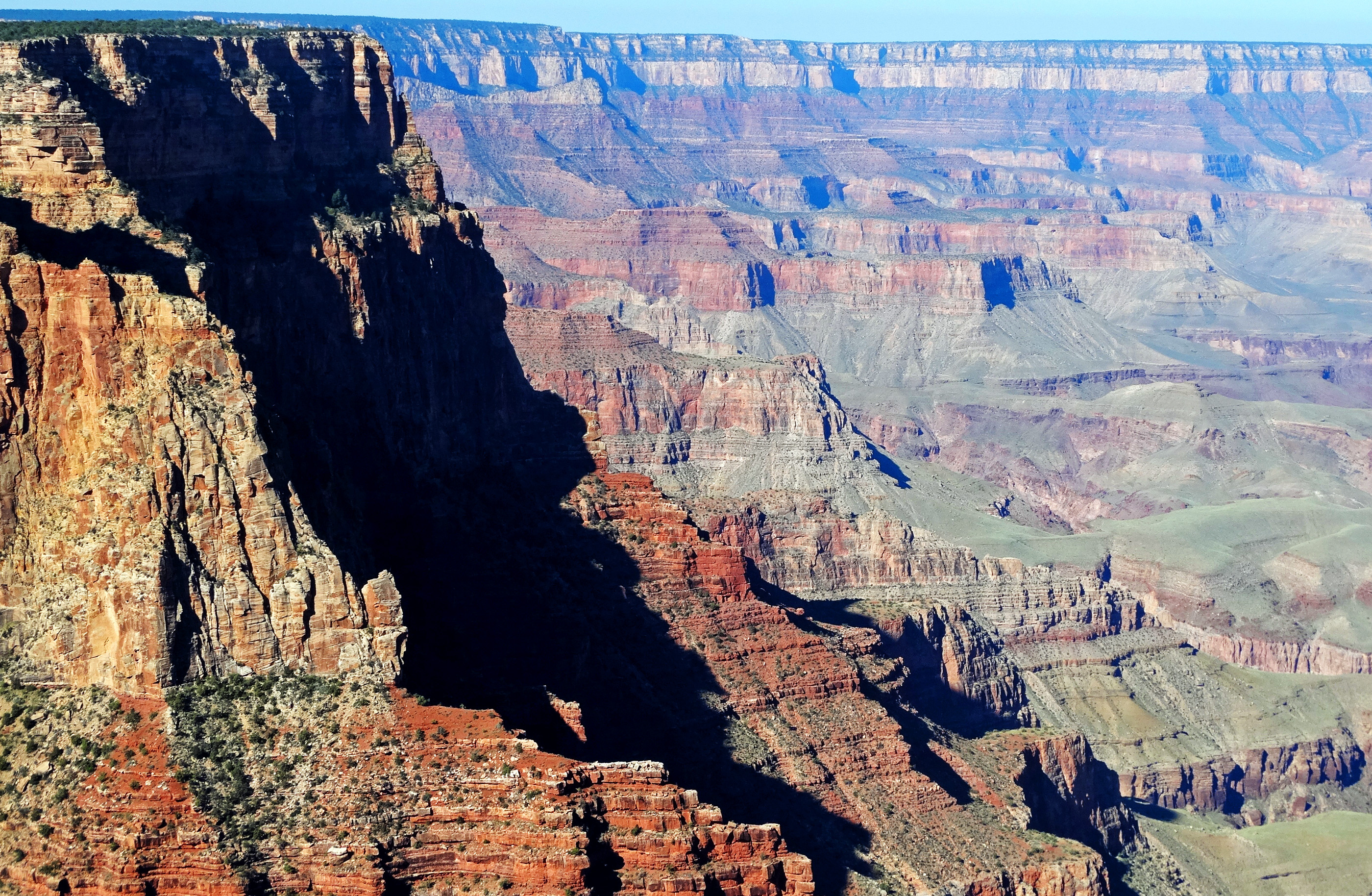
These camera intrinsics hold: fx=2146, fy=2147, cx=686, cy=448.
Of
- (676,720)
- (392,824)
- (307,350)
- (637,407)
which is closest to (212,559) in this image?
(392,824)

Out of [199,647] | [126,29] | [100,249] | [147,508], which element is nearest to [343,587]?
[199,647]

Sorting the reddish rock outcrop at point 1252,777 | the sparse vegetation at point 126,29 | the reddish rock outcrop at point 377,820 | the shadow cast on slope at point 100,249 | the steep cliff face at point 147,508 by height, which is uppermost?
the sparse vegetation at point 126,29

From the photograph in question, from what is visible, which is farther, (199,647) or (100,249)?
(100,249)

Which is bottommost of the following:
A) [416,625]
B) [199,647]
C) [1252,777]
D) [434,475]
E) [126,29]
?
[1252,777]

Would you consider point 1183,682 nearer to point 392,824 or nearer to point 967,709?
Answer: point 967,709

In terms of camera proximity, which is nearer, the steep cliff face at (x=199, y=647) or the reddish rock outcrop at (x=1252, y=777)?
the steep cliff face at (x=199, y=647)

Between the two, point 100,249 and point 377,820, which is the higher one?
point 100,249

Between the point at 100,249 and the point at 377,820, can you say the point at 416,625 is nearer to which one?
the point at 100,249

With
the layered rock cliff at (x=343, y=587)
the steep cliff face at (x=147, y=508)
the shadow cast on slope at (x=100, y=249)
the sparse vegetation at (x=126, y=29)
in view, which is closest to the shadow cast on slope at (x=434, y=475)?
the layered rock cliff at (x=343, y=587)

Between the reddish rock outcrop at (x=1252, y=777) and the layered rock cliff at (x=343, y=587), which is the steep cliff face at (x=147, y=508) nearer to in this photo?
the layered rock cliff at (x=343, y=587)
